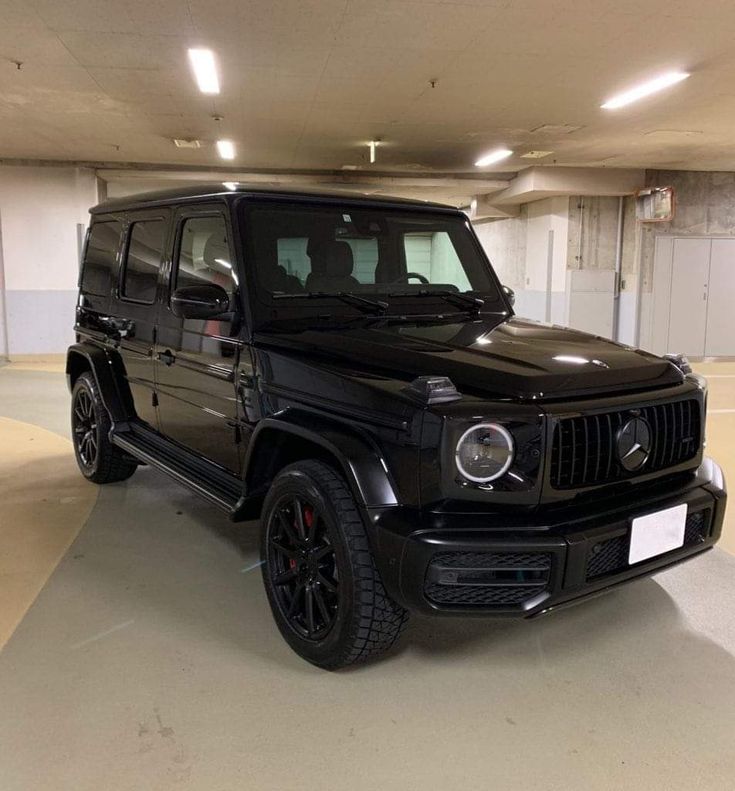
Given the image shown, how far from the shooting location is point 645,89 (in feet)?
21.2

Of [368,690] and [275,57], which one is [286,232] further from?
[275,57]

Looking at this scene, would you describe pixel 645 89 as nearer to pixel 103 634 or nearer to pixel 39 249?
pixel 103 634

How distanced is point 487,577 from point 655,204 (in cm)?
1024

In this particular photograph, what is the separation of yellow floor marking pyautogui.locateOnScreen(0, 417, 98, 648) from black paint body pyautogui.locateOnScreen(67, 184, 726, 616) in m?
0.73

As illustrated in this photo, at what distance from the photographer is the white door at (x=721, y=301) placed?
1129 cm

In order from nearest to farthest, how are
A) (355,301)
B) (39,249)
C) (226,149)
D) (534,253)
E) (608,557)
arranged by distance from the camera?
(608,557)
(355,301)
(226,149)
(39,249)
(534,253)

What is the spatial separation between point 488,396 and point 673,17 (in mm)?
4067

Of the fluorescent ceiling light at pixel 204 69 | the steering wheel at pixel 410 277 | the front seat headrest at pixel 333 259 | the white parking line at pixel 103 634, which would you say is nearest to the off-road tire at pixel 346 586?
the white parking line at pixel 103 634

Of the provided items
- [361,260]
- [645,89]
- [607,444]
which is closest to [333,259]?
[361,260]

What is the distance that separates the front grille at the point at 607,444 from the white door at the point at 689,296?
9798 mm

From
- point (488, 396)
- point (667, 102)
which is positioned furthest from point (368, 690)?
point (667, 102)

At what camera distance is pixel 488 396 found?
2029 millimetres

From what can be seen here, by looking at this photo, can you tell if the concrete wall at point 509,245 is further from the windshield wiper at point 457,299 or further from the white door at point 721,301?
the windshield wiper at point 457,299

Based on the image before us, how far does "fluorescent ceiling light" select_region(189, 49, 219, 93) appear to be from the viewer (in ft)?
18.1
